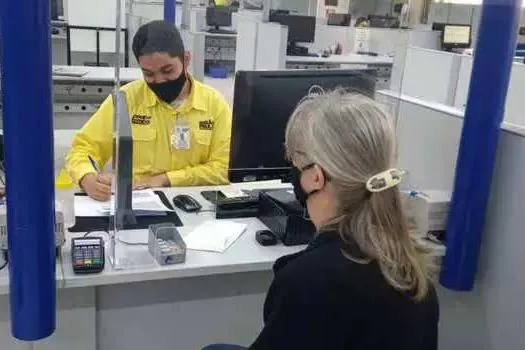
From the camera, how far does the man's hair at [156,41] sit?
216cm

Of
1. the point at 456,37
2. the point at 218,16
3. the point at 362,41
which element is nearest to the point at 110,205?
the point at 456,37

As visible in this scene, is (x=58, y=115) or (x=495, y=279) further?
(x=58, y=115)

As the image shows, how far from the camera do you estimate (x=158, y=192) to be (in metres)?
2.04

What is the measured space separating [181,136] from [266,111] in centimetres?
70

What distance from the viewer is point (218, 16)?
733cm

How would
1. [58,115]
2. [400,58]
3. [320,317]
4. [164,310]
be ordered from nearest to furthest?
1. [320,317]
2. [164,310]
3. [400,58]
4. [58,115]

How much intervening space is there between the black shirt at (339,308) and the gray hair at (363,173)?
0.10ft

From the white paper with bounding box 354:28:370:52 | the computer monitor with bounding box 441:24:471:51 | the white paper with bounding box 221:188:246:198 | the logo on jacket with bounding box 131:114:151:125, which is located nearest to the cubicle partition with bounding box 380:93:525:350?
the white paper with bounding box 221:188:246:198

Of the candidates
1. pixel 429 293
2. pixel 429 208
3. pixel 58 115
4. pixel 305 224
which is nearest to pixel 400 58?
pixel 429 208

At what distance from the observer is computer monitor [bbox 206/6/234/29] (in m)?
7.30

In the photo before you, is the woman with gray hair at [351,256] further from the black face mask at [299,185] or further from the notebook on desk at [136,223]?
the notebook on desk at [136,223]

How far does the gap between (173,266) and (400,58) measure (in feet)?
4.96

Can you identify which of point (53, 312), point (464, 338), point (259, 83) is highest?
point (259, 83)

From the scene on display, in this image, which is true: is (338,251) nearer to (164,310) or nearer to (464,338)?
(164,310)
